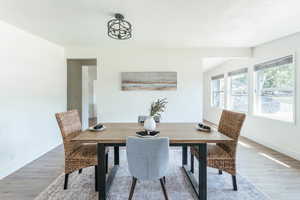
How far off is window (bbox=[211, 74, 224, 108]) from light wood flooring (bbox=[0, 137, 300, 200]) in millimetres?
2698

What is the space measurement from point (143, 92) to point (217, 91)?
134 inches

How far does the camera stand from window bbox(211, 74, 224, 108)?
18.9ft

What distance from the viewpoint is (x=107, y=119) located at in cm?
411

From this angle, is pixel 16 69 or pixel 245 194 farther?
pixel 16 69

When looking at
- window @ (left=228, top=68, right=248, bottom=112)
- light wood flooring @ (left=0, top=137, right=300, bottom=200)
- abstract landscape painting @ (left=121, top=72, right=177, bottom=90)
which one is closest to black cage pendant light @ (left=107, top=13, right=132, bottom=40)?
abstract landscape painting @ (left=121, top=72, right=177, bottom=90)

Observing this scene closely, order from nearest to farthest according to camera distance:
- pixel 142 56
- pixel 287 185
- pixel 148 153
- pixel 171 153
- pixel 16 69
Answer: pixel 148 153, pixel 287 185, pixel 16 69, pixel 171 153, pixel 142 56

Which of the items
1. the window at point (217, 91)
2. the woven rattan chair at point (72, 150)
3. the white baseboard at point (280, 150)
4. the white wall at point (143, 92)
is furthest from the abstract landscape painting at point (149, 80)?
the window at point (217, 91)

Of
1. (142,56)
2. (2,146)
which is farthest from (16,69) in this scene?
(142,56)

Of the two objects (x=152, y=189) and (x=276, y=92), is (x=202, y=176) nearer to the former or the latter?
(x=152, y=189)

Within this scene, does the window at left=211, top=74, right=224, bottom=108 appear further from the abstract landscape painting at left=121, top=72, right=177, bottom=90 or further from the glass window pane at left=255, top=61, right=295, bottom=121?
the abstract landscape painting at left=121, top=72, right=177, bottom=90

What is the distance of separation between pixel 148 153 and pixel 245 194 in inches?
57.1

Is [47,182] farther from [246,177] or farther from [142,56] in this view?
[142,56]

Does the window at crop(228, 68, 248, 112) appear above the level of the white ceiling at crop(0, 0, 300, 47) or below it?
below

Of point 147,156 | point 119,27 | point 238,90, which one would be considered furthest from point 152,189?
point 238,90
